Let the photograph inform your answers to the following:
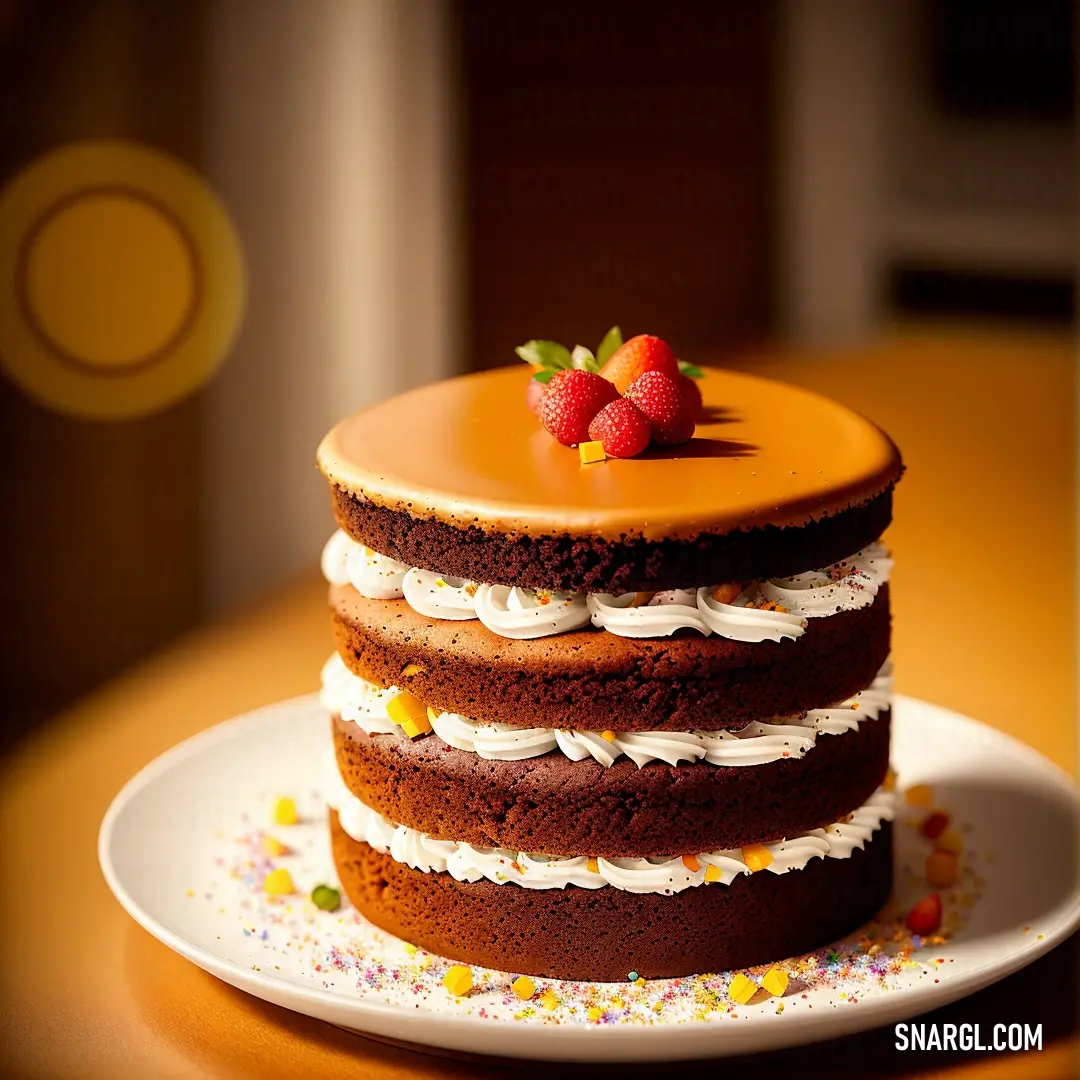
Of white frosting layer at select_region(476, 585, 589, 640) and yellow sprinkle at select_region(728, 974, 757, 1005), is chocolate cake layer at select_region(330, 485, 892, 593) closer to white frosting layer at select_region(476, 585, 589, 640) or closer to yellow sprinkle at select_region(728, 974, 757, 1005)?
white frosting layer at select_region(476, 585, 589, 640)

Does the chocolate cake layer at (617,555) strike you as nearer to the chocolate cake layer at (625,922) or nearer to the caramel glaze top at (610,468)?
the caramel glaze top at (610,468)

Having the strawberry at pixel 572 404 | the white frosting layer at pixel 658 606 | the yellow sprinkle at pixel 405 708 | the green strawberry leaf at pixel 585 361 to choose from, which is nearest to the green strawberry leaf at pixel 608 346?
the green strawberry leaf at pixel 585 361

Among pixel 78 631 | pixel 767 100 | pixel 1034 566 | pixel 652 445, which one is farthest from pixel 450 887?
pixel 767 100

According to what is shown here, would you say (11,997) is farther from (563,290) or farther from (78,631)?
(563,290)

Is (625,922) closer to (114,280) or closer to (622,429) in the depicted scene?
(622,429)

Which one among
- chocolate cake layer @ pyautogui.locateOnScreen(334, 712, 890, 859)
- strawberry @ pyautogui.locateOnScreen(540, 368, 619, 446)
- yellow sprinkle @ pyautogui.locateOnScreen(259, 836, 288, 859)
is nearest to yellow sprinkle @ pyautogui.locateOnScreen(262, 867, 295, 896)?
yellow sprinkle @ pyautogui.locateOnScreen(259, 836, 288, 859)

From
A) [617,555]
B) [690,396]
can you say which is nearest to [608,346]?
[690,396]
